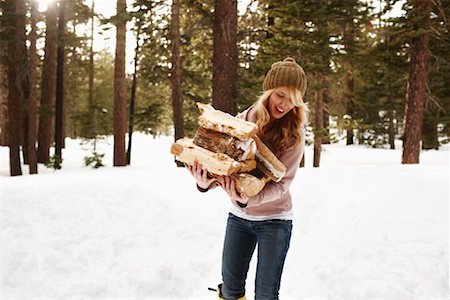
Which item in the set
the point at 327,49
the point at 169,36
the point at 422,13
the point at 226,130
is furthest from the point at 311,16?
the point at 226,130

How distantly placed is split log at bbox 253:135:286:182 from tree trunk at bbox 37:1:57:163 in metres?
15.8

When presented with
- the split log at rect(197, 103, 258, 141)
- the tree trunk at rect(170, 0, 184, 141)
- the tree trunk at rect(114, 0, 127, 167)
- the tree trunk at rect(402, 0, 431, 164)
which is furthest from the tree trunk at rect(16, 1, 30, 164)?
the split log at rect(197, 103, 258, 141)

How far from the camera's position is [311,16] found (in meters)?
11.9

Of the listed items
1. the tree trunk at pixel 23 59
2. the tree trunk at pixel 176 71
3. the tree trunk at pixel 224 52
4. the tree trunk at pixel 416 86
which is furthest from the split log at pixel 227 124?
the tree trunk at pixel 23 59

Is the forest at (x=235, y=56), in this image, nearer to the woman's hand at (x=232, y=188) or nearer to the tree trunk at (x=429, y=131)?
the tree trunk at (x=429, y=131)

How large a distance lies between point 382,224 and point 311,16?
7632 mm

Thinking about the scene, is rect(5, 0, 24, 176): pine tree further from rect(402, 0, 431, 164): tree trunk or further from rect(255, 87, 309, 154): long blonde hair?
rect(402, 0, 431, 164): tree trunk

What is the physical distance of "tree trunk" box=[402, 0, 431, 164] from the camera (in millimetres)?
12055

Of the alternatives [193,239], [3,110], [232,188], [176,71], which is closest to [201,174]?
[232,188]

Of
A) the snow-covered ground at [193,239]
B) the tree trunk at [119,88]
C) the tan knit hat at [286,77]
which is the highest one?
the tree trunk at [119,88]

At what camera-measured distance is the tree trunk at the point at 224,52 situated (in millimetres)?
9781

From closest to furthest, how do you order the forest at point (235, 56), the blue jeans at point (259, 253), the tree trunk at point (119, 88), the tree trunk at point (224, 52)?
1. the blue jeans at point (259, 253)
2. the tree trunk at point (224, 52)
3. the forest at point (235, 56)
4. the tree trunk at point (119, 88)

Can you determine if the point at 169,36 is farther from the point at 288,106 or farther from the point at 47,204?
the point at 288,106

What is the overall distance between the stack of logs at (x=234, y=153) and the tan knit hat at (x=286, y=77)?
39cm
